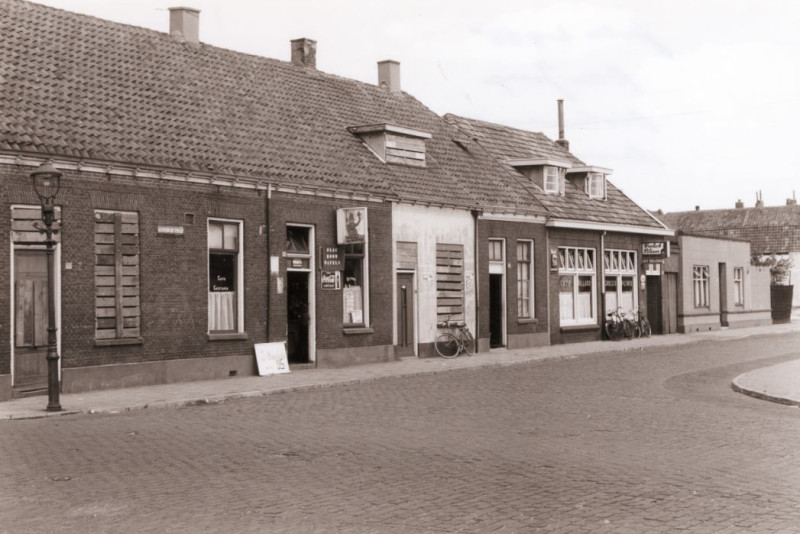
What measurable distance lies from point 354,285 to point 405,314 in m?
2.14

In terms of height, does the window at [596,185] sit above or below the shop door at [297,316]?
above

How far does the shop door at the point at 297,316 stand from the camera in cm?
2184

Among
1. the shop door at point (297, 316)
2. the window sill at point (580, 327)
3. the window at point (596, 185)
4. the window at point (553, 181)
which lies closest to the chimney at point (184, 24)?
the shop door at point (297, 316)

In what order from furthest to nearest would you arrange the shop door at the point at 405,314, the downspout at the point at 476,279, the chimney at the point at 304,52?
the chimney at the point at 304,52
the downspout at the point at 476,279
the shop door at the point at 405,314

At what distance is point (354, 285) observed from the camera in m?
23.2

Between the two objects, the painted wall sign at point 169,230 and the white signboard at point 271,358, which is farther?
the white signboard at point 271,358

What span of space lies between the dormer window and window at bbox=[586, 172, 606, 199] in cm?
987

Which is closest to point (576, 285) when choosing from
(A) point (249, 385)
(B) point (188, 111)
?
(B) point (188, 111)

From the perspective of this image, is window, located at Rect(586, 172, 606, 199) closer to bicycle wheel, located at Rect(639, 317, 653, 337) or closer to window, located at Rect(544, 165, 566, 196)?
window, located at Rect(544, 165, 566, 196)

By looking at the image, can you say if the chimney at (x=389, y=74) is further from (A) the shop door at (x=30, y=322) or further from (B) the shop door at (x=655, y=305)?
(A) the shop door at (x=30, y=322)

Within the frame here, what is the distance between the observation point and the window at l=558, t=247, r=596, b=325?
30797 mm

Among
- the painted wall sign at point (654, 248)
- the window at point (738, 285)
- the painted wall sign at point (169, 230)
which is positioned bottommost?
the window at point (738, 285)

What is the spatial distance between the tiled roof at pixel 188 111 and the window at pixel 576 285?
3537 millimetres

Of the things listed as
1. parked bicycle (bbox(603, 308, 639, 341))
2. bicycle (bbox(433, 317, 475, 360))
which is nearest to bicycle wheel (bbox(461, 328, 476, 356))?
bicycle (bbox(433, 317, 475, 360))
